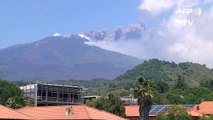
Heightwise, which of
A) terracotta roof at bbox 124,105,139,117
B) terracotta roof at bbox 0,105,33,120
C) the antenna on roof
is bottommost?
terracotta roof at bbox 0,105,33,120

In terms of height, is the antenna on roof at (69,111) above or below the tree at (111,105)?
below

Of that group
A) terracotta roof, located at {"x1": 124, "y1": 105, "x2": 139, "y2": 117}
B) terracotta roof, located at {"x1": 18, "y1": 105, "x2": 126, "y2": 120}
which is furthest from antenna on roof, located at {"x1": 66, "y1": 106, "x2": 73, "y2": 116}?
terracotta roof, located at {"x1": 124, "y1": 105, "x2": 139, "y2": 117}

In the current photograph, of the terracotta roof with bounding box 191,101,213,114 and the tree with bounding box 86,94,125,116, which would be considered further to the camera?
the terracotta roof with bounding box 191,101,213,114

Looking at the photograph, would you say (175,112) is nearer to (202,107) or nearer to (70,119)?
(70,119)

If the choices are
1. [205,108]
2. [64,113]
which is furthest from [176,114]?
[205,108]

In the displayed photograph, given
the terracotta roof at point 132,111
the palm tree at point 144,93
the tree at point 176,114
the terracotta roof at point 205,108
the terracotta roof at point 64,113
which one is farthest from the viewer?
the terracotta roof at point 205,108

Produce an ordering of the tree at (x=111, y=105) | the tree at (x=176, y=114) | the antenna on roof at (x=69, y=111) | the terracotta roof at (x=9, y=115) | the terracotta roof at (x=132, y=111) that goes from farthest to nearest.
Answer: the terracotta roof at (x=132, y=111) < the tree at (x=111, y=105) < the tree at (x=176, y=114) < the antenna on roof at (x=69, y=111) < the terracotta roof at (x=9, y=115)

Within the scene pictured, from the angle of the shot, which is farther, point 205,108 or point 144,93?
point 205,108

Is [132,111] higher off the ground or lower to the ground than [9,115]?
higher

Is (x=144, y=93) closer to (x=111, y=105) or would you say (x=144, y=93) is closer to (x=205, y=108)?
(x=111, y=105)

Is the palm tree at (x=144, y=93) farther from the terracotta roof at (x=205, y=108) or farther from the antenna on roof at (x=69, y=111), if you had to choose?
the terracotta roof at (x=205, y=108)

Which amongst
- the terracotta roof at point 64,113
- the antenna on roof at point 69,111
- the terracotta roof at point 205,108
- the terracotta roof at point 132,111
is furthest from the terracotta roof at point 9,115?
the terracotta roof at point 205,108

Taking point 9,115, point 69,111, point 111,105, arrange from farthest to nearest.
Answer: point 111,105 → point 69,111 → point 9,115

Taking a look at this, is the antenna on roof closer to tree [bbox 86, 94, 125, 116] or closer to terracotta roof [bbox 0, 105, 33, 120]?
terracotta roof [bbox 0, 105, 33, 120]
